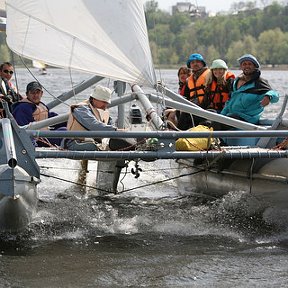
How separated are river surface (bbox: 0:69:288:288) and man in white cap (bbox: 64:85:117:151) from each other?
0.39m

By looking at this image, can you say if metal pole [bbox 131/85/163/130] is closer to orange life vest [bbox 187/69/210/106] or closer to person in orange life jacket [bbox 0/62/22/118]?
orange life vest [bbox 187/69/210/106]

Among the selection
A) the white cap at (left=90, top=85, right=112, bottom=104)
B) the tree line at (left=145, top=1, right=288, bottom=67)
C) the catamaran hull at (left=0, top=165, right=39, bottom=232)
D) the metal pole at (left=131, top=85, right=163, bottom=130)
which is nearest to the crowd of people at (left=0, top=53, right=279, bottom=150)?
the white cap at (left=90, top=85, right=112, bottom=104)

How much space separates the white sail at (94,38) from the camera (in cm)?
877

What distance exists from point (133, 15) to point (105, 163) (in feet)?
9.02

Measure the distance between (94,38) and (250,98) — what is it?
8.10ft

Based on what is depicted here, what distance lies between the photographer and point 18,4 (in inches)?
360

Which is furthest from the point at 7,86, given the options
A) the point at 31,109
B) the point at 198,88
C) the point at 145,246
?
the point at 145,246

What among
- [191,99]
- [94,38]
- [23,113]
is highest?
[94,38]

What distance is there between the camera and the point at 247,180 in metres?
9.49

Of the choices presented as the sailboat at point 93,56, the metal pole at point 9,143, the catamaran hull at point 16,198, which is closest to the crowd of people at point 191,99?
the sailboat at point 93,56

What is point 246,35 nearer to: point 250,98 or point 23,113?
point 250,98

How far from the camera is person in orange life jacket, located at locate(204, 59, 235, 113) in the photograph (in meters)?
11.5

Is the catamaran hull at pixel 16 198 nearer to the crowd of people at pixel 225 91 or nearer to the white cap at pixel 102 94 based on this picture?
the white cap at pixel 102 94

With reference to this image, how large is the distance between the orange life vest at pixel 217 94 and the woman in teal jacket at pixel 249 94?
0.84 m
